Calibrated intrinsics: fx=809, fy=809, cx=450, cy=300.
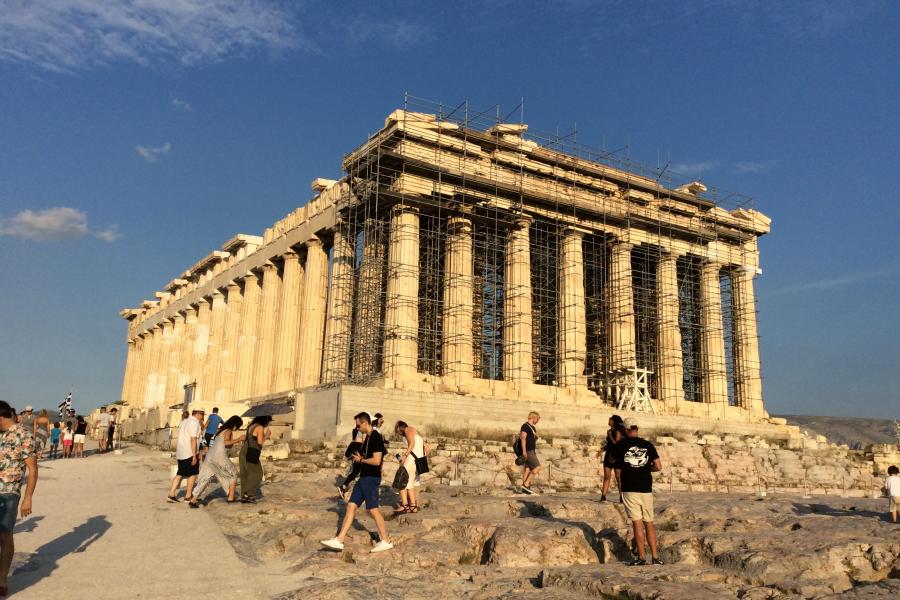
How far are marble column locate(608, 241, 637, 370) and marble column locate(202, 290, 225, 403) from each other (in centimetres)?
2190

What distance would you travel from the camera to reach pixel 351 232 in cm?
3600

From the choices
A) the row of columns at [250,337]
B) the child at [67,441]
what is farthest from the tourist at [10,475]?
the row of columns at [250,337]

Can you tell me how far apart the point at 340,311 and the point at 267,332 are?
28.5 feet

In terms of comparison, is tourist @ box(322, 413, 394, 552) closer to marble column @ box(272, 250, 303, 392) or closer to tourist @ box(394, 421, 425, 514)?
tourist @ box(394, 421, 425, 514)

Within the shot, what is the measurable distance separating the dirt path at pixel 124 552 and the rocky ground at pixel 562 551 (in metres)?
0.50

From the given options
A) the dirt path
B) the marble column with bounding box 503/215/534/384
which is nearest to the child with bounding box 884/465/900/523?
the dirt path

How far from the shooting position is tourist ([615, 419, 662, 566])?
32.2ft

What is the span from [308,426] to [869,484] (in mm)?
21102

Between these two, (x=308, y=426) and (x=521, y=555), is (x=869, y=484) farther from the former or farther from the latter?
(x=521, y=555)

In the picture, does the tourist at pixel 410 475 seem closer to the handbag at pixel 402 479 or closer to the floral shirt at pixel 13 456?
the handbag at pixel 402 479

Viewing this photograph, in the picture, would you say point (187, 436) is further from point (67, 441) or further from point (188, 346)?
point (188, 346)

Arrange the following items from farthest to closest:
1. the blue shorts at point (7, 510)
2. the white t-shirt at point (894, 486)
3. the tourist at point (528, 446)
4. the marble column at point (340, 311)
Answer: the marble column at point (340, 311)
the tourist at point (528, 446)
the white t-shirt at point (894, 486)
the blue shorts at point (7, 510)

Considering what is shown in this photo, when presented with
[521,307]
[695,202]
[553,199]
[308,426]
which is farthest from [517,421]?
[695,202]

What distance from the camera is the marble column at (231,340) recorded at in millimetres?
44438
